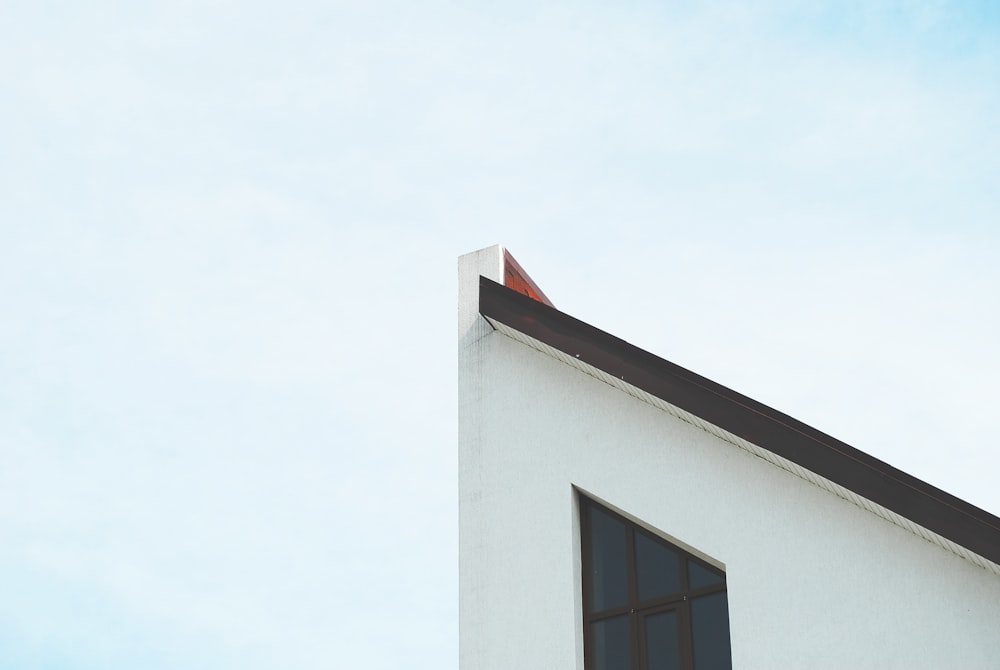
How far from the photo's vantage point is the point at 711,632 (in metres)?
10.7

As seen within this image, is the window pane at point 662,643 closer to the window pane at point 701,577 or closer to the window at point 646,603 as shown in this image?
the window at point 646,603

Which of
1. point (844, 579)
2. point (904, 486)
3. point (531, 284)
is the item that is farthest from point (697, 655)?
point (531, 284)

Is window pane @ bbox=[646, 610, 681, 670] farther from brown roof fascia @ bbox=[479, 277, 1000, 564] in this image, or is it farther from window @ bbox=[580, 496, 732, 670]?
brown roof fascia @ bbox=[479, 277, 1000, 564]

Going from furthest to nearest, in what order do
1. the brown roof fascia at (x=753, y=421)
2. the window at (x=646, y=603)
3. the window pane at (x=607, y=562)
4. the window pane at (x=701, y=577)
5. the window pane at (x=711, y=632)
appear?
the window pane at (x=607, y=562)
the window pane at (x=701, y=577)
the window at (x=646, y=603)
the window pane at (x=711, y=632)
the brown roof fascia at (x=753, y=421)

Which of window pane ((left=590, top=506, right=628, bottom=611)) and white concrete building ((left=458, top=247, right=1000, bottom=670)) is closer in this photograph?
white concrete building ((left=458, top=247, right=1000, bottom=670))

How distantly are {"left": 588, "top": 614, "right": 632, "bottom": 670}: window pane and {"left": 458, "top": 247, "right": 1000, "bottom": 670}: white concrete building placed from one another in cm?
1

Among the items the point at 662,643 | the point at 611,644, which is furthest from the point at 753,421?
the point at 611,644

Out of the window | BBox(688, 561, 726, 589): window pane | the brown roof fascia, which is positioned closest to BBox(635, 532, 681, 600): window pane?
the window

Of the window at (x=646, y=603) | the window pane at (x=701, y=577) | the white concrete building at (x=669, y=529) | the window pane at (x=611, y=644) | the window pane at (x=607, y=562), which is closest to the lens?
the white concrete building at (x=669, y=529)

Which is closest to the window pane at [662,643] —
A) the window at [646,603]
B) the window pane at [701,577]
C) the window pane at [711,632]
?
the window at [646,603]

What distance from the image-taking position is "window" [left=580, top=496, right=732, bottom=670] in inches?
421

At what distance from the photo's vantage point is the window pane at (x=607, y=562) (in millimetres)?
11258

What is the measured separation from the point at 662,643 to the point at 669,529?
0.93 m

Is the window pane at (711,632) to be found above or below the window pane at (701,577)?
below
